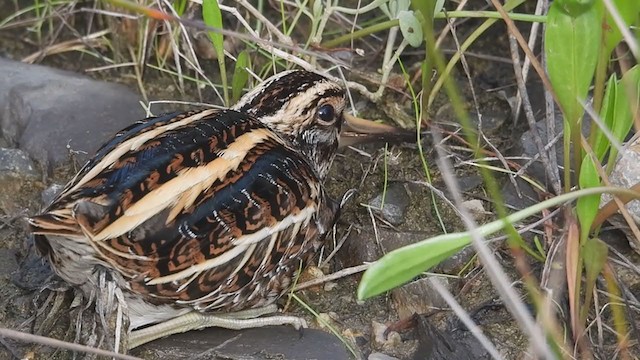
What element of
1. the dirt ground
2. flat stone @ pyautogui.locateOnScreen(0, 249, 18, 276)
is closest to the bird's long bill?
the dirt ground

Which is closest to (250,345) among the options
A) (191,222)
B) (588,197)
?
(191,222)

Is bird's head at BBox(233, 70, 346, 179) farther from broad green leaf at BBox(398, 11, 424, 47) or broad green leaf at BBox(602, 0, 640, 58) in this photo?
broad green leaf at BBox(602, 0, 640, 58)

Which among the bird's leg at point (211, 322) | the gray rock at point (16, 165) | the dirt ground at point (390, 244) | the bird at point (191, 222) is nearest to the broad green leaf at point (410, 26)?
the dirt ground at point (390, 244)

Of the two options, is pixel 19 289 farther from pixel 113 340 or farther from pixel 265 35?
pixel 265 35

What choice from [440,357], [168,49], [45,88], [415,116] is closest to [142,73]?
[168,49]

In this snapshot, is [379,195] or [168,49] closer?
[379,195]
